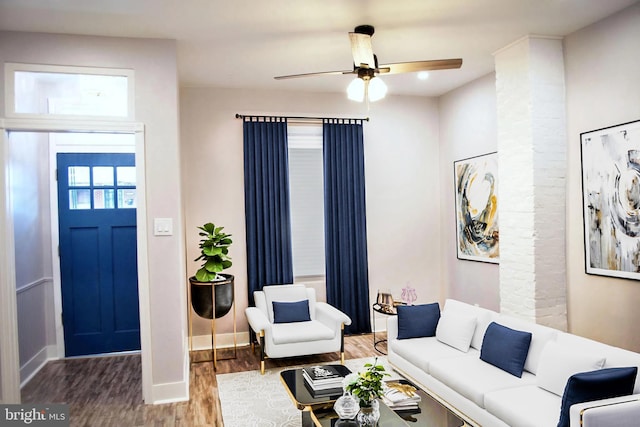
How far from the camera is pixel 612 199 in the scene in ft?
12.2

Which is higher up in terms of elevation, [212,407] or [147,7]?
[147,7]

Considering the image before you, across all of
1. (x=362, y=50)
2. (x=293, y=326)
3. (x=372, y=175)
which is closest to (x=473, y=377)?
(x=293, y=326)

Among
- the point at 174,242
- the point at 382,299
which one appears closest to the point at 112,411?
the point at 174,242

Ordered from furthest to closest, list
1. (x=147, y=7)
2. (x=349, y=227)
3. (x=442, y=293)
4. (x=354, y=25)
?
(x=442, y=293) → (x=349, y=227) → (x=354, y=25) → (x=147, y=7)

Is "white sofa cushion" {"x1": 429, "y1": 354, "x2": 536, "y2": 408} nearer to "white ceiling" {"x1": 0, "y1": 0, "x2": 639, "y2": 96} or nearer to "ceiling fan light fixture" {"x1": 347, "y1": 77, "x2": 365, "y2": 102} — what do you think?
"ceiling fan light fixture" {"x1": 347, "y1": 77, "x2": 365, "y2": 102}

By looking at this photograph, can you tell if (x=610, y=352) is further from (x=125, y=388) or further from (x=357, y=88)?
(x=125, y=388)

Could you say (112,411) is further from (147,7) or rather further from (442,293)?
(442,293)

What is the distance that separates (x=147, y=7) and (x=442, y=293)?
16.0ft

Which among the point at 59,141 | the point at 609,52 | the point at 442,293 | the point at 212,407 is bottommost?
the point at 212,407

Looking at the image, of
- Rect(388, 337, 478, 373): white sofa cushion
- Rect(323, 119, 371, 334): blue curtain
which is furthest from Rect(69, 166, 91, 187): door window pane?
Rect(388, 337, 478, 373): white sofa cushion

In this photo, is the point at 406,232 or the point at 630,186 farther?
the point at 406,232

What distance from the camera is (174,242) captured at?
3953mm

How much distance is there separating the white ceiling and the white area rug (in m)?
3.04

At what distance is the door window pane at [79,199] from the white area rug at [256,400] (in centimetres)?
245
